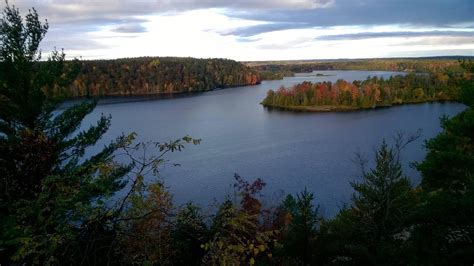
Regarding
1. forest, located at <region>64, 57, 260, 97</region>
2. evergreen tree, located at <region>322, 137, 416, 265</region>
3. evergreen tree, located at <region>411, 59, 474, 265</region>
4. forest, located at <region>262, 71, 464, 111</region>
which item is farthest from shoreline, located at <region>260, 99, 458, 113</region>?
evergreen tree, located at <region>322, 137, 416, 265</region>

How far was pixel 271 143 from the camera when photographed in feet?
115

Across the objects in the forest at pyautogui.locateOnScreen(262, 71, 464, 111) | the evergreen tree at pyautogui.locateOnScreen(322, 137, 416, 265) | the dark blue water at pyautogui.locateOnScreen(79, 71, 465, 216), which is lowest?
the dark blue water at pyautogui.locateOnScreen(79, 71, 465, 216)

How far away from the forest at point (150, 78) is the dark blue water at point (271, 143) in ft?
112

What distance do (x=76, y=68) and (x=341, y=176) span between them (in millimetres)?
18313

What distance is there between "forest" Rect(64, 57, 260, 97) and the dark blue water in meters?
34.2

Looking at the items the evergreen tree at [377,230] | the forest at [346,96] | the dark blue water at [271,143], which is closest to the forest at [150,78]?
the dark blue water at [271,143]

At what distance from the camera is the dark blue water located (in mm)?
22672

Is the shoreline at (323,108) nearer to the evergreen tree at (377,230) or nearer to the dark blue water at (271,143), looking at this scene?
the dark blue water at (271,143)

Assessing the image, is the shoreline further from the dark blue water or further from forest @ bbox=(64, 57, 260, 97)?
forest @ bbox=(64, 57, 260, 97)

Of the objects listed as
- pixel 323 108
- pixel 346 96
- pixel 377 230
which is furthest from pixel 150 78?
pixel 377 230

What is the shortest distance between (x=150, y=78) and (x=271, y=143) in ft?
224

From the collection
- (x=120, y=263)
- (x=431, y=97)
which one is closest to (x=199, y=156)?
(x=120, y=263)

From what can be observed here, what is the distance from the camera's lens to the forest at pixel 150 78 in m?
92.2

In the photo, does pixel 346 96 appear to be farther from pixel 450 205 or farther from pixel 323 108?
pixel 450 205
